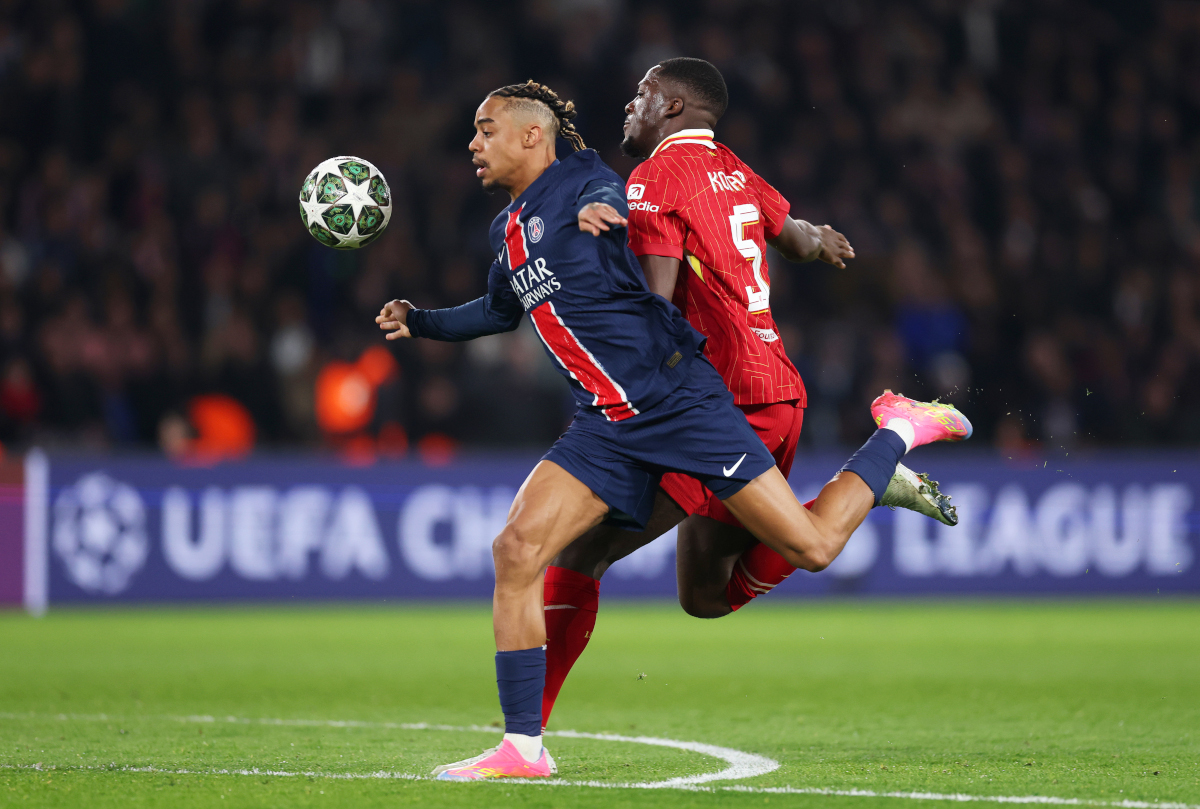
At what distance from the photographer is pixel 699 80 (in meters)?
5.22

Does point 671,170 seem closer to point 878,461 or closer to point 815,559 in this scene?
point 878,461

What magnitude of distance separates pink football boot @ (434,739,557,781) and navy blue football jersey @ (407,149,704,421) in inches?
41.7

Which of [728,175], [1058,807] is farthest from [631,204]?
[1058,807]

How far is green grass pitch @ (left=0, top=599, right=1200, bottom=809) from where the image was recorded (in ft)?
14.5

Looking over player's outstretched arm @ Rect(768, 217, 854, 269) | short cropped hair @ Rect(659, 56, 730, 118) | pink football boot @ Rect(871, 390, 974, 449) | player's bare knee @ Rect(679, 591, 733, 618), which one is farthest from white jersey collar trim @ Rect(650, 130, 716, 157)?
player's bare knee @ Rect(679, 591, 733, 618)

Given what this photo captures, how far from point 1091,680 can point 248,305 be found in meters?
8.31

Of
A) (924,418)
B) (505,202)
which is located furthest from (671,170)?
(505,202)

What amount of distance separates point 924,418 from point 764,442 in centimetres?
64

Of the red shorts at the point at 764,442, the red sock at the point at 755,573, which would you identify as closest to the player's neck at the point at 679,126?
the red shorts at the point at 764,442

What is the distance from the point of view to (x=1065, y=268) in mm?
14461

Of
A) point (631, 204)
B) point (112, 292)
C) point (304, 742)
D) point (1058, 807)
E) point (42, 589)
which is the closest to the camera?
point (1058, 807)

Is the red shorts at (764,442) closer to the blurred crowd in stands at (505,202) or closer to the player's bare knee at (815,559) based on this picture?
the player's bare knee at (815,559)

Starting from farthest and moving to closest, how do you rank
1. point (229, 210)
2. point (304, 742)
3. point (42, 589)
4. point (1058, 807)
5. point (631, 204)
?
point (229, 210)
point (42, 589)
point (304, 742)
point (631, 204)
point (1058, 807)

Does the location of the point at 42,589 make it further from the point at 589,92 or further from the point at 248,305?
the point at 589,92
